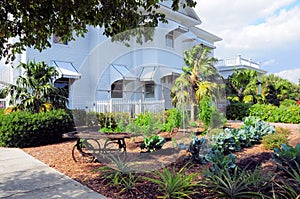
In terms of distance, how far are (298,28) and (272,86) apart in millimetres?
15393

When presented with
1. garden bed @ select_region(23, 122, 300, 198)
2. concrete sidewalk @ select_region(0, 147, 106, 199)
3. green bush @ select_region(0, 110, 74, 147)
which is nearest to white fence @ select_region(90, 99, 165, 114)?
green bush @ select_region(0, 110, 74, 147)

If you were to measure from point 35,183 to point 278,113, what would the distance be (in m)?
13.4

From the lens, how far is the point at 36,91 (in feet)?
30.0

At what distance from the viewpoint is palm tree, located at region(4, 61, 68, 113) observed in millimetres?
9008

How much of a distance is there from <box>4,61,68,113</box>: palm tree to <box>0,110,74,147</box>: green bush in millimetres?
874

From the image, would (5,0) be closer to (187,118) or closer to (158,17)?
(158,17)

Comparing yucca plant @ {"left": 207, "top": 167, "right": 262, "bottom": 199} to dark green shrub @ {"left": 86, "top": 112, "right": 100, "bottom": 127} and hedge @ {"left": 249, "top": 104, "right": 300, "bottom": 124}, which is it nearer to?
dark green shrub @ {"left": 86, "top": 112, "right": 100, "bottom": 127}

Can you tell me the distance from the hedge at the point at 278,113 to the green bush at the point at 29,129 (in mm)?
11757

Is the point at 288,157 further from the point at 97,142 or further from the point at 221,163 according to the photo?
A: the point at 97,142

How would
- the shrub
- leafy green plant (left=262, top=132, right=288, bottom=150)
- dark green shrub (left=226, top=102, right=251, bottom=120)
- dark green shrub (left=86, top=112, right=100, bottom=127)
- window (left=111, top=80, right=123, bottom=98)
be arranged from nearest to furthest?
the shrub, leafy green plant (left=262, top=132, right=288, bottom=150), window (left=111, top=80, right=123, bottom=98), dark green shrub (left=86, top=112, right=100, bottom=127), dark green shrub (left=226, top=102, right=251, bottom=120)

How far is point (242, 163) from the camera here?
5047 millimetres

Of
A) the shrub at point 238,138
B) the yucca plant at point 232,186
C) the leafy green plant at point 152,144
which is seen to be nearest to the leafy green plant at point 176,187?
the yucca plant at point 232,186

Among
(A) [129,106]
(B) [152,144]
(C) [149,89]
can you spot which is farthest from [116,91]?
(B) [152,144]

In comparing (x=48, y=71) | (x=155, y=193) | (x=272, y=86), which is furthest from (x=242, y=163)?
(x=272, y=86)
